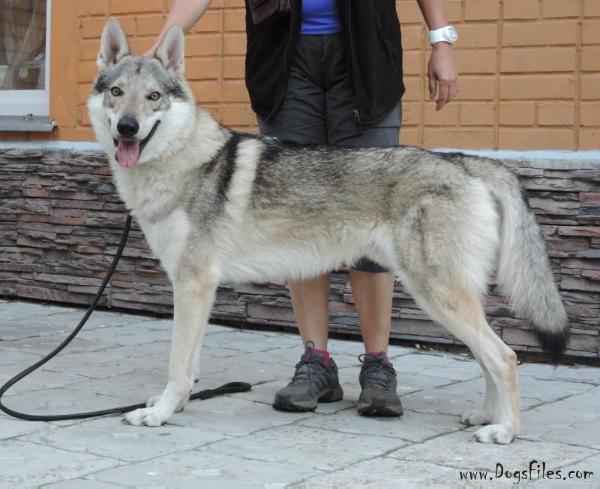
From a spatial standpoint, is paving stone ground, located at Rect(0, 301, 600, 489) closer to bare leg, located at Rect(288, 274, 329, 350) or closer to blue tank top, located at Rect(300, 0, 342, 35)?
bare leg, located at Rect(288, 274, 329, 350)

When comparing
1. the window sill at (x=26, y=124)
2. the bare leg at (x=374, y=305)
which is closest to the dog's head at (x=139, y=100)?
the bare leg at (x=374, y=305)

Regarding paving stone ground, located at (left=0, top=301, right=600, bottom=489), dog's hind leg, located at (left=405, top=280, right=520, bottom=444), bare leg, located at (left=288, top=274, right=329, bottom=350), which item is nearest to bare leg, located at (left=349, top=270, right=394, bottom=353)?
bare leg, located at (left=288, top=274, right=329, bottom=350)

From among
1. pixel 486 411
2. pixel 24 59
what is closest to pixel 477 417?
pixel 486 411

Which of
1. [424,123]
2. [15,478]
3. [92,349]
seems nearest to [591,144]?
[424,123]

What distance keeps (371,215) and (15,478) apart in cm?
178

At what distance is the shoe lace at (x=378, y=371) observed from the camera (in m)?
4.59

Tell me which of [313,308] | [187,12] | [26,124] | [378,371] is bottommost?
[378,371]

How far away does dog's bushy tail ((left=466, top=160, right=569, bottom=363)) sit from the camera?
4.11 meters

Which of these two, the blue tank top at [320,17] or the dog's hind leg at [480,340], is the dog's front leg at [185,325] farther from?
the blue tank top at [320,17]

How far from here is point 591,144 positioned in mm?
5574

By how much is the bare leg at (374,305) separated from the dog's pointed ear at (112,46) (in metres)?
1.45

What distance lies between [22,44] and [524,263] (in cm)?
535

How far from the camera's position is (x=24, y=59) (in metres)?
8.09
